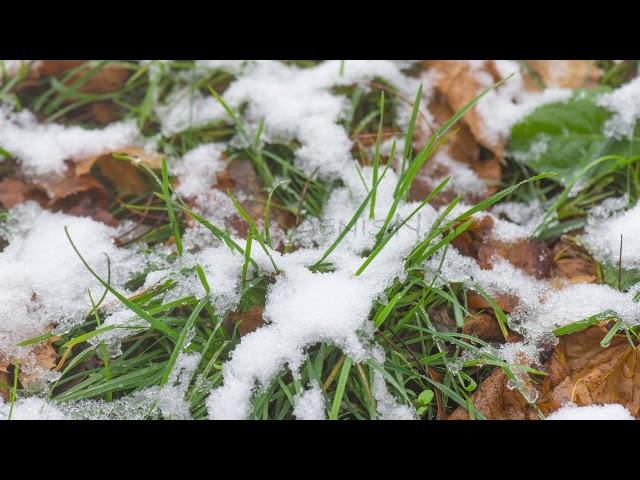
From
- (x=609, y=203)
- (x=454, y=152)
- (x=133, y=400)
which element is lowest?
(x=133, y=400)

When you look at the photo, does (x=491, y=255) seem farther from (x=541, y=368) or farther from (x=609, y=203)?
(x=609, y=203)

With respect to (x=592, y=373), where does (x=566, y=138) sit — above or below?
above

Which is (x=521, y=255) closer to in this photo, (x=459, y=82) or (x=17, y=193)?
(x=459, y=82)

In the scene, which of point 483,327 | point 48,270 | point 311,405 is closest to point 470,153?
point 483,327

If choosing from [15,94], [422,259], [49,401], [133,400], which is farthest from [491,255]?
[15,94]

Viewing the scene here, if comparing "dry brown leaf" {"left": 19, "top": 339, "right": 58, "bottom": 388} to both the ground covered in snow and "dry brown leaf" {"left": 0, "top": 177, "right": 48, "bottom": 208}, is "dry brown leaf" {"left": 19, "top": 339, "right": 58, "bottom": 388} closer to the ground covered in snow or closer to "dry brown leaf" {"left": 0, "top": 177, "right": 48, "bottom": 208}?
the ground covered in snow
